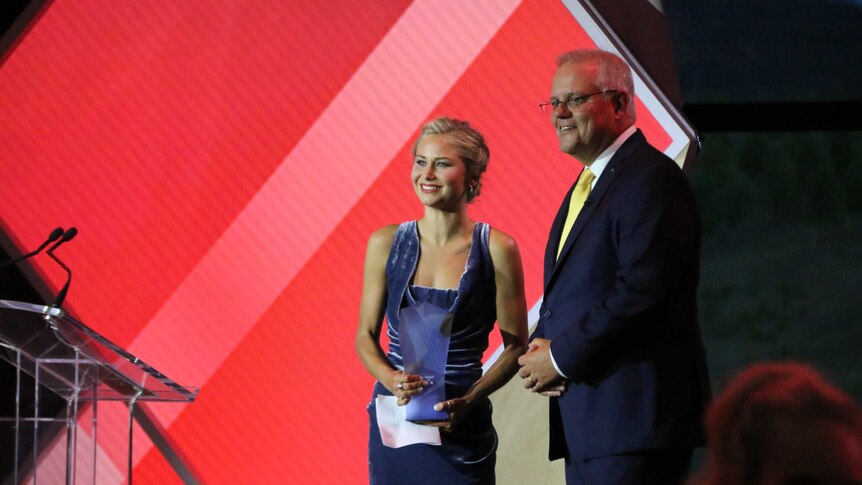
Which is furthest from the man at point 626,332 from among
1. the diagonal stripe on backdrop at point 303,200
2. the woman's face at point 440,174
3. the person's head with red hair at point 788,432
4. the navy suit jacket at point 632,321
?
the diagonal stripe on backdrop at point 303,200

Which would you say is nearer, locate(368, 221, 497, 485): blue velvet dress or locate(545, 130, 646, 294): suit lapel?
locate(545, 130, 646, 294): suit lapel

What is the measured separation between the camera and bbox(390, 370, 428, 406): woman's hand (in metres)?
2.40

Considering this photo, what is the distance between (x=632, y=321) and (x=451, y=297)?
647 mm

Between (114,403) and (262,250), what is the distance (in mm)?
678

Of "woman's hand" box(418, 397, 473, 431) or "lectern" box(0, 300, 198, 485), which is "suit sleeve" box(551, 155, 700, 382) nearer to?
"woman's hand" box(418, 397, 473, 431)

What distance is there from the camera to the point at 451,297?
252 cm

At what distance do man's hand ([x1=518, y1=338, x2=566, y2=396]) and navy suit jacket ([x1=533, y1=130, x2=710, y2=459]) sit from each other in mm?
24

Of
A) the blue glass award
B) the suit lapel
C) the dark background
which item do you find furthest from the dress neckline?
the dark background

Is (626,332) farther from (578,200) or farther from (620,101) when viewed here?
(620,101)

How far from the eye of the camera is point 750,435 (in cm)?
87

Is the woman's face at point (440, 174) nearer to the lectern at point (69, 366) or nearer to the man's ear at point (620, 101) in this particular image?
the man's ear at point (620, 101)

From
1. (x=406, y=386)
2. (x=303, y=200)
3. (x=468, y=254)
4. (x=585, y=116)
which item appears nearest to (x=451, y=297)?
(x=468, y=254)

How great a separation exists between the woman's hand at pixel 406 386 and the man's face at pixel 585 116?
2.08 feet

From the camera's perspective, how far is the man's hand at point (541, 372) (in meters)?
2.03
